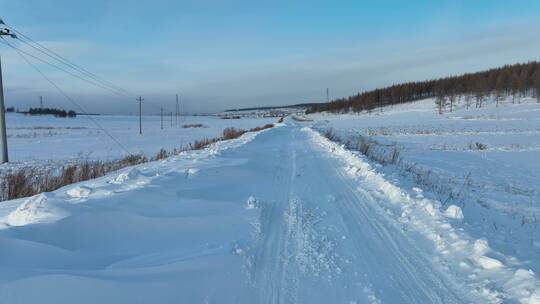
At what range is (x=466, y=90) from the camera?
10588cm

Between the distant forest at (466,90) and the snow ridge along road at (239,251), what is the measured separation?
313 ft

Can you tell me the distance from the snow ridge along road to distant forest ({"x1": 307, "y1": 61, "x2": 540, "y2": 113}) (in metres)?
95.3

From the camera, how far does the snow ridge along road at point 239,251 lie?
11.6 feet

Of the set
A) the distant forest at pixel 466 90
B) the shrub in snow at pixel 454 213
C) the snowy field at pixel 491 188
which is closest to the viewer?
the snowy field at pixel 491 188

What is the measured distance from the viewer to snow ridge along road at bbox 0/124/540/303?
11.6 ft

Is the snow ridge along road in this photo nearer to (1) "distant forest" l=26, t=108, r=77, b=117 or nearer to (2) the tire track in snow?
(2) the tire track in snow

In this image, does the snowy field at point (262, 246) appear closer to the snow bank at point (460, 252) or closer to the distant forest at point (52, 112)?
the snow bank at point (460, 252)

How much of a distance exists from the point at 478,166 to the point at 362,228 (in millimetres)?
12253

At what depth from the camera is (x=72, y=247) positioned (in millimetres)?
4410

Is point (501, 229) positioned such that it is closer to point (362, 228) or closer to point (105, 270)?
point (362, 228)

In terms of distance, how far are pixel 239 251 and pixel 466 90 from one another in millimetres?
118277

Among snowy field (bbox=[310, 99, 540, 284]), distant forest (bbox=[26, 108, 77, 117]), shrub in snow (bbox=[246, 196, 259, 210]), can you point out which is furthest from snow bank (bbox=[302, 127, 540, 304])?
distant forest (bbox=[26, 108, 77, 117])

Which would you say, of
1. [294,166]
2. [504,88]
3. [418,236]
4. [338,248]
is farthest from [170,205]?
[504,88]

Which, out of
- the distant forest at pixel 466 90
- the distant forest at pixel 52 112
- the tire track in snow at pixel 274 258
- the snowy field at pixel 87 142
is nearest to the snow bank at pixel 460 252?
the tire track in snow at pixel 274 258
